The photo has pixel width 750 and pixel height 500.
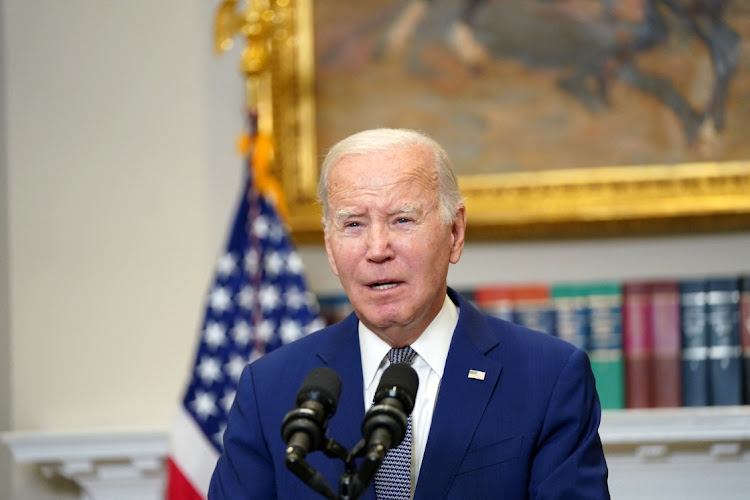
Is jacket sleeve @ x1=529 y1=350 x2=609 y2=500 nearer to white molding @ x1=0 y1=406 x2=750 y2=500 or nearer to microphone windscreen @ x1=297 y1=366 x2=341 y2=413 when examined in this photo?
microphone windscreen @ x1=297 y1=366 x2=341 y2=413

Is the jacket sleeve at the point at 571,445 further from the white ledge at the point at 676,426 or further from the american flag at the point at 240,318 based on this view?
the american flag at the point at 240,318

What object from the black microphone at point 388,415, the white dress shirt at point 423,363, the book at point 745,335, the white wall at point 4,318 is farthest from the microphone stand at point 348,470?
the white wall at point 4,318

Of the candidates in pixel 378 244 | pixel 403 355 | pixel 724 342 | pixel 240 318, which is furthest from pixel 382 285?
pixel 724 342

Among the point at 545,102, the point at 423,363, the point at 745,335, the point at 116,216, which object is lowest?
the point at 745,335

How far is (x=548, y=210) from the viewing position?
4656 millimetres

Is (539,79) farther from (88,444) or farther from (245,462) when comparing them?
(245,462)

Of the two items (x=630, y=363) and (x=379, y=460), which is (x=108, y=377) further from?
(x=379, y=460)

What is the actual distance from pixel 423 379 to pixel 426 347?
8 cm

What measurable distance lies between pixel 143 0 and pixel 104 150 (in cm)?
77

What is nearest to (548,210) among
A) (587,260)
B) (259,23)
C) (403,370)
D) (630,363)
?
(587,260)

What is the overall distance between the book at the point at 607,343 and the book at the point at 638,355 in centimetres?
3

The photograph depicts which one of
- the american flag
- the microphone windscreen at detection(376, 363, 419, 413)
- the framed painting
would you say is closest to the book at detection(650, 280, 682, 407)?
the framed painting

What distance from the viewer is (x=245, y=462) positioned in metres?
2.47

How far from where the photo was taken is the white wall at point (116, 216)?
5.01 meters
